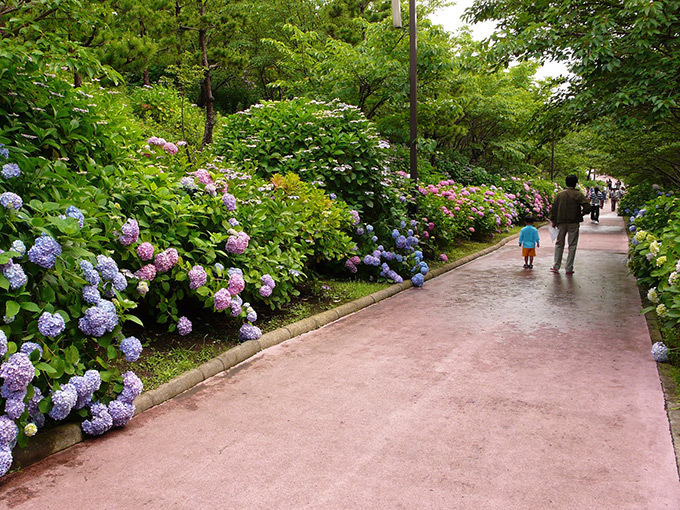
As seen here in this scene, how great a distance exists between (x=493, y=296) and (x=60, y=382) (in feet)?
22.6

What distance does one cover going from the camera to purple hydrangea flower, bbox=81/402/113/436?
12.5 ft

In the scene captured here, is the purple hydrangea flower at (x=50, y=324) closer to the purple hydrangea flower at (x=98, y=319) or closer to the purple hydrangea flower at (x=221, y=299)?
the purple hydrangea flower at (x=98, y=319)

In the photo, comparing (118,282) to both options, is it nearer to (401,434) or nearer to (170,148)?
(401,434)

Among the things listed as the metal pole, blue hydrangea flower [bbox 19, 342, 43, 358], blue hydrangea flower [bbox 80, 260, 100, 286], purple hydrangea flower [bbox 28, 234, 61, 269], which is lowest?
blue hydrangea flower [bbox 19, 342, 43, 358]

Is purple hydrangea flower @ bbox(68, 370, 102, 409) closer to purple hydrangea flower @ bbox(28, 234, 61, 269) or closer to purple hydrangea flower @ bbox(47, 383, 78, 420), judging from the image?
purple hydrangea flower @ bbox(47, 383, 78, 420)

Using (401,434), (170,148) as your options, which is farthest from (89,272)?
(170,148)

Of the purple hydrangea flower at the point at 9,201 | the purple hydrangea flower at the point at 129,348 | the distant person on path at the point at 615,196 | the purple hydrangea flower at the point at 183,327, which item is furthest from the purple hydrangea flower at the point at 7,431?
the distant person on path at the point at 615,196

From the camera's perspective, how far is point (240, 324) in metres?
6.25

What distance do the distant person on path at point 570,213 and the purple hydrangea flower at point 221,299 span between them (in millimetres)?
7837

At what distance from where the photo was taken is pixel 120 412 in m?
3.90

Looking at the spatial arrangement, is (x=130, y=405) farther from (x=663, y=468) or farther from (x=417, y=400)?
(x=663, y=468)

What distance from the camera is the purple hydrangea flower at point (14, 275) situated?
337cm

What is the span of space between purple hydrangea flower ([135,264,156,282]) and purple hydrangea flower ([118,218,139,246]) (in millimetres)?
267

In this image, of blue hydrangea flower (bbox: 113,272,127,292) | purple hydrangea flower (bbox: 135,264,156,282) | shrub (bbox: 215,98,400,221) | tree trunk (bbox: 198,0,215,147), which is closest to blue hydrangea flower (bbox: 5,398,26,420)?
blue hydrangea flower (bbox: 113,272,127,292)
